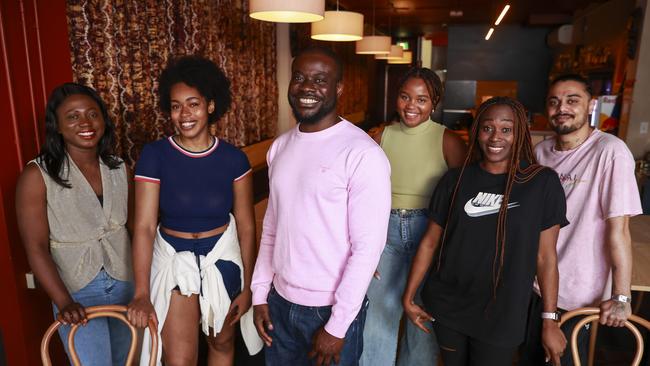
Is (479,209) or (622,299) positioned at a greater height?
(479,209)

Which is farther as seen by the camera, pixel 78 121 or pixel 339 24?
pixel 339 24

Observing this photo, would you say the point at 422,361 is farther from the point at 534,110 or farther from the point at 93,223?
the point at 534,110

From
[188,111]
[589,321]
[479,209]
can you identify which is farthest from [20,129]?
[589,321]

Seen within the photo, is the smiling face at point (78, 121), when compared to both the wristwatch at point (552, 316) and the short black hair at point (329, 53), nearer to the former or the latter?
the short black hair at point (329, 53)

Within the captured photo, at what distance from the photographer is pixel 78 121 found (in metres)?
1.78

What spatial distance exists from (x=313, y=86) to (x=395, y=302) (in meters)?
1.11

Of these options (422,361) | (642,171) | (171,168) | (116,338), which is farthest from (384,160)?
(642,171)

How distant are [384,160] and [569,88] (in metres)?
0.91

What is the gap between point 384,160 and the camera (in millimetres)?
1357

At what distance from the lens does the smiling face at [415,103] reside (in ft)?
6.56

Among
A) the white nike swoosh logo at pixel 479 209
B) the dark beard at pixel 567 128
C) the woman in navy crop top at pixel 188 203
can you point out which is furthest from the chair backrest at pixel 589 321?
the woman in navy crop top at pixel 188 203

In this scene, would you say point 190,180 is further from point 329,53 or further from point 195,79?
point 329,53

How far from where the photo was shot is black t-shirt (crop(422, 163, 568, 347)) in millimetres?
1500

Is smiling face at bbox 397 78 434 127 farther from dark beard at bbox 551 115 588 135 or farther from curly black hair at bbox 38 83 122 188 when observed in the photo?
curly black hair at bbox 38 83 122 188
